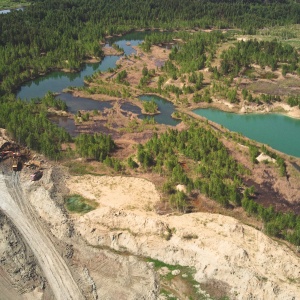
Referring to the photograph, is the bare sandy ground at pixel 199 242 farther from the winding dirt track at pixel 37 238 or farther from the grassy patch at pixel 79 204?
the winding dirt track at pixel 37 238

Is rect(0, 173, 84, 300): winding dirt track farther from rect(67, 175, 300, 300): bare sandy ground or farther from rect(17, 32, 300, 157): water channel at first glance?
rect(17, 32, 300, 157): water channel

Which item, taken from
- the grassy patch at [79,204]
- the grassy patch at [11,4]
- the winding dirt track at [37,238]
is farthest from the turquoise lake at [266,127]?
the grassy patch at [11,4]

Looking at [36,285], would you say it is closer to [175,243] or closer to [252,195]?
[175,243]

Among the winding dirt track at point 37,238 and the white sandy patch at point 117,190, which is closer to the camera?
the winding dirt track at point 37,238

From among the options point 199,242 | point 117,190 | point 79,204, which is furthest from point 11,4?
point 199,242

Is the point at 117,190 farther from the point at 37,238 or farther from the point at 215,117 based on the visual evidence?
the point at 215,117

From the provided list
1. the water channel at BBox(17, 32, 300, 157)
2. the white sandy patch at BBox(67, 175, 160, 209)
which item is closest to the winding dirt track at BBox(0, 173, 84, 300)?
the white sandy patch at BBox(67, 175, 160, 209)

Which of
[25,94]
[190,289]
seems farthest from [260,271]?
[25,94]
